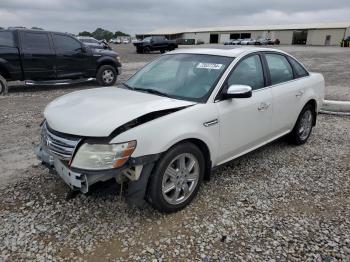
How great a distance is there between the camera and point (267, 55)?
4398 millimetres

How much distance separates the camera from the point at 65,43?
10094mm

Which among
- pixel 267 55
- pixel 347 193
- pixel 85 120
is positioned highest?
pixel 267 55

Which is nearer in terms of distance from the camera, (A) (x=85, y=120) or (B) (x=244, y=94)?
(A) (x=85, y=120)

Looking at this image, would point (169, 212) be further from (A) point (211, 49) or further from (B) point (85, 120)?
(A) point (211, 49)

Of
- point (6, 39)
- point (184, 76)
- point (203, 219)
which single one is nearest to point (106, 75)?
point (6, 39)

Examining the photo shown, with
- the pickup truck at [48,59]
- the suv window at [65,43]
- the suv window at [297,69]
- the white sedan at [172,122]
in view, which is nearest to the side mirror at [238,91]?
the white sedan at [172,122]

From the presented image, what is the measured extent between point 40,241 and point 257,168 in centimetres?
285

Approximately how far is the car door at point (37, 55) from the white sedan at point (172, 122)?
20.8 feet

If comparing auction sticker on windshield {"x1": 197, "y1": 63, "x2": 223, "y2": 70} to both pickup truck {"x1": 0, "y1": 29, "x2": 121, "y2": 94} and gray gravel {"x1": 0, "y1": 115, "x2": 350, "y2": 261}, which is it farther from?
pickup truck {"x1": 0, "y1": 29, "x2": 121, "y2": 94}

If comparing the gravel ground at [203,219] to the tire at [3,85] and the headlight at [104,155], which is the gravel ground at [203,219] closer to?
the headlight at [104,155]

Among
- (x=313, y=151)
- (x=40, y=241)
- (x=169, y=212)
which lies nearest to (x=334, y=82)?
(x=313, y=151)

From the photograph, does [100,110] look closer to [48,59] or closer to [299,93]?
[299,93]

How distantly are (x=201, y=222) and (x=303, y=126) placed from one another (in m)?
2.92

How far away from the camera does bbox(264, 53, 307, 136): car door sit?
4.34m
